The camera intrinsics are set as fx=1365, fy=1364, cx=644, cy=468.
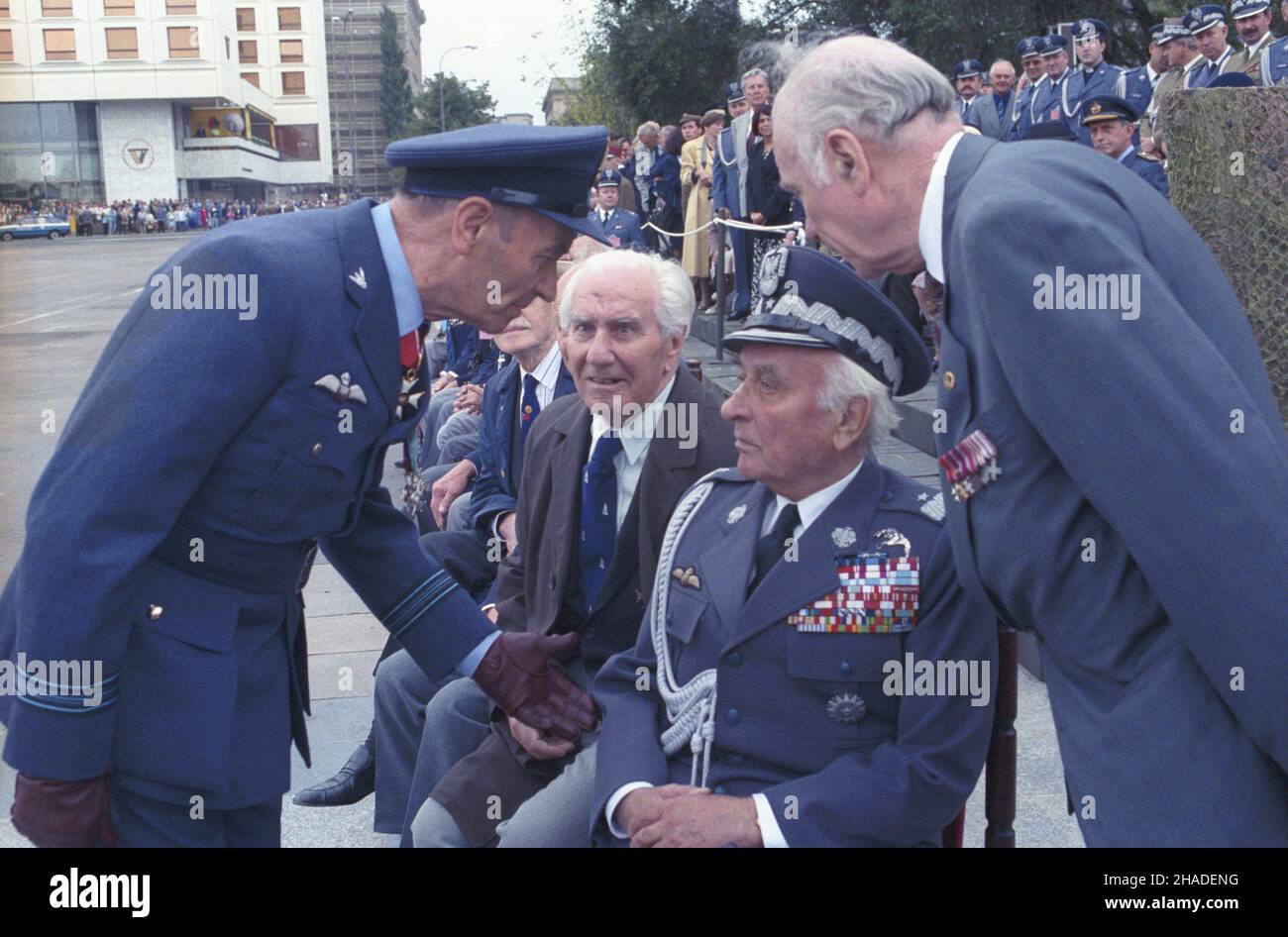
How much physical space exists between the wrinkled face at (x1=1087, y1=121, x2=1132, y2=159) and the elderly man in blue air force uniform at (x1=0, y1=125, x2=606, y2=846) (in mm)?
7729

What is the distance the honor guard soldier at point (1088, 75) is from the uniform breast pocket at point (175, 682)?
10.9 metres

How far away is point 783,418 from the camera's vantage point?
271cm

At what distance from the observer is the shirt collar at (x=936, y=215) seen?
1926mm

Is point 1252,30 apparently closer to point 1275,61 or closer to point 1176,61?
point 1275,61

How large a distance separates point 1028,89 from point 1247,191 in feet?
28.4

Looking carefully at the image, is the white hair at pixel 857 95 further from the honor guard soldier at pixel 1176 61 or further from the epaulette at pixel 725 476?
the honor guard soldier at pixel 1176 61

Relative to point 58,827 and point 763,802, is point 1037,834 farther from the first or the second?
point 58,827

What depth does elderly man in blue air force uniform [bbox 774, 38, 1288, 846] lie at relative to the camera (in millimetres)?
1682

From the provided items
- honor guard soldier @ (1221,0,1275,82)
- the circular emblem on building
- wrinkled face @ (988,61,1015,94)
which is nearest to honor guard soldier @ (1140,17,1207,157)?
honor guard soldier @ (1221,0,1275,82)

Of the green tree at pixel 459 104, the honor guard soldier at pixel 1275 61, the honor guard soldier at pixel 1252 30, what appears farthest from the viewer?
the green tree at pixel 459 104

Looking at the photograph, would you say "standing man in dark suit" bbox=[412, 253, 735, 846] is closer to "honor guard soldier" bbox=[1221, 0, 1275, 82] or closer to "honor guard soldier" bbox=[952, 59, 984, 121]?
"honor guard soldier" bbox=[1221, 0, 1275, 82]

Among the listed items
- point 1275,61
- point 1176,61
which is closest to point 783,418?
point 1275,61

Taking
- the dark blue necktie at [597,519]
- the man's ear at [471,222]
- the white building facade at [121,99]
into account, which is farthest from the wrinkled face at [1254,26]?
the white building facade at [121,99]

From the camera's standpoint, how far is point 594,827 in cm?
272
